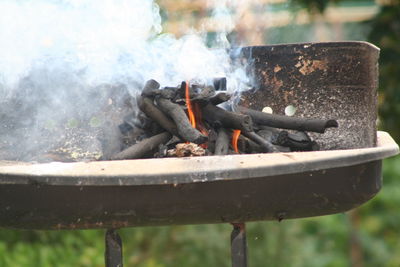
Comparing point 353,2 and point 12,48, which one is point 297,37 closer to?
point 353,2

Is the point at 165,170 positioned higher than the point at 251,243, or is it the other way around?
the point at 165,170

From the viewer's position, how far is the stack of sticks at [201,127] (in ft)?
6.98

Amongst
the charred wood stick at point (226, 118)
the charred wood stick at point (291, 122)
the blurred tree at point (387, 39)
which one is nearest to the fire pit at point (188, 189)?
the charred wood stick at point (291, 122)

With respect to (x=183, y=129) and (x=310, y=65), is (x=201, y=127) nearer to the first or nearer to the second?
(x=183, y=129)

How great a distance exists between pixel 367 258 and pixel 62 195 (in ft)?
8.15

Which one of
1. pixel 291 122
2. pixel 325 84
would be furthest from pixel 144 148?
pixel 325 84

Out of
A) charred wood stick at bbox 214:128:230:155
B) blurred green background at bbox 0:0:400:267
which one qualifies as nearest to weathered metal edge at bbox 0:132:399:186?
charred wood stick at bbox 214:128:230:155

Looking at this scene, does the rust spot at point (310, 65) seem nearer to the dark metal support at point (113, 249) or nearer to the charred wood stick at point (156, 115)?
the charred wood stick at point (156, 115)

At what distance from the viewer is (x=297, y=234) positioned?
3.77m

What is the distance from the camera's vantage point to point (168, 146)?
2.19m

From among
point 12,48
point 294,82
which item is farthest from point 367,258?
point 12,48

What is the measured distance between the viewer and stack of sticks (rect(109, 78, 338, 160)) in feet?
6.98

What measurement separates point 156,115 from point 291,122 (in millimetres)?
398

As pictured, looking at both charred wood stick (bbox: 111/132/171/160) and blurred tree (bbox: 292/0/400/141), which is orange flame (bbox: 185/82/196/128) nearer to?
charred wood stick (bbox: 111/132/171/160)
